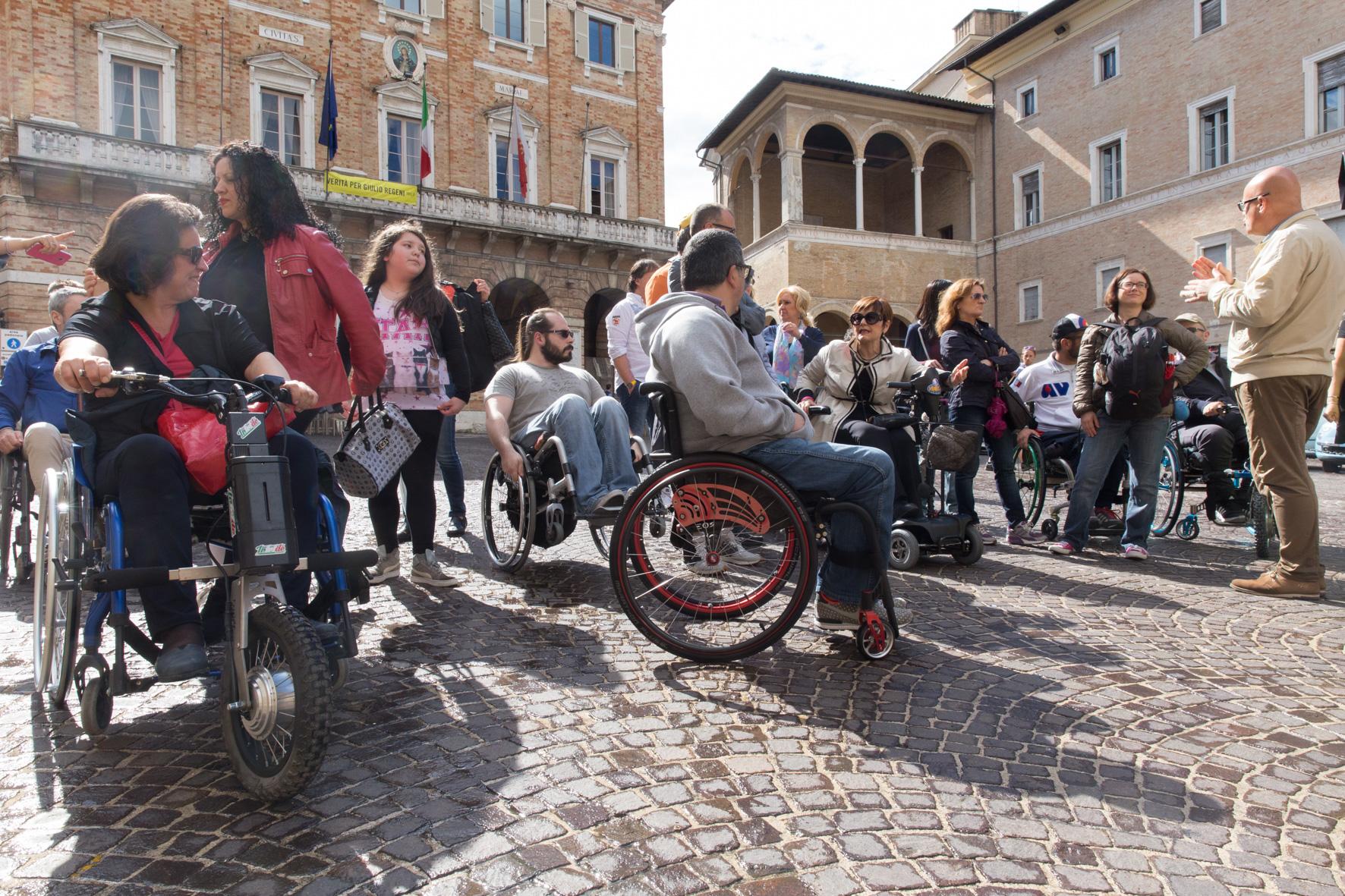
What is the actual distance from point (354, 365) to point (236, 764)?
204 centimetres

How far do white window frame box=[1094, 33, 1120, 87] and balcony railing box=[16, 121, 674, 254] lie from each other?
1547 centimetres

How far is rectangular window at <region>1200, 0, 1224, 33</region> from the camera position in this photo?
26.3 metres

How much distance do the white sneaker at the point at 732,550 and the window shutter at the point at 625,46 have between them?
94.9 feet

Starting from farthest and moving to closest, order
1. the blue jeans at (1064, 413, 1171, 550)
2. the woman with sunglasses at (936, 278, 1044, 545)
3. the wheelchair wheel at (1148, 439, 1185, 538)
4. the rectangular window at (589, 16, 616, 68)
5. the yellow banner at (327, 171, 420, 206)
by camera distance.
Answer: the rectangular window at (589, 16, 616, 68) → the yellow banner at (327, 171, 420, 206) → the wheelchair wheel at (1148, 439, 1185, 538) → the woman with sunglasses at (936, 278, 1044, 545) → the blue jeans at (1064, 413, 1171, 550)

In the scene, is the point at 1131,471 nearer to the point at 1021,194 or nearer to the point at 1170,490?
the point at 1170,490

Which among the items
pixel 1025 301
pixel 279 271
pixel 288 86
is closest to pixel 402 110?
pixel 288 86

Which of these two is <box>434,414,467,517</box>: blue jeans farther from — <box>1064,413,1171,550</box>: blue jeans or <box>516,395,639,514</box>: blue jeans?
<box>1064,413,1171,550</box>: blue jeans

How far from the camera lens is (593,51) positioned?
94.3 feet

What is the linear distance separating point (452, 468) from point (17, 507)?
2593 mm

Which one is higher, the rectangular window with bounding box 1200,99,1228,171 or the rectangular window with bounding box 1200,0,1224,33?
the rectangular window with bounding box 1200,0,1224,33

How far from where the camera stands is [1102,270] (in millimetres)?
30250

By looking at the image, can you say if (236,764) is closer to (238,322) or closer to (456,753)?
(456,753)

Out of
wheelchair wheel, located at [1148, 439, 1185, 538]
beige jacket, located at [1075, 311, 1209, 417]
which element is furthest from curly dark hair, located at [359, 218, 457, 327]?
wheelchair wheel, located at [1148, 439, 1185, 538]

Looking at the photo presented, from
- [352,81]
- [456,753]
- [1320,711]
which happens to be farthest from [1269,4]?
[456,753]
